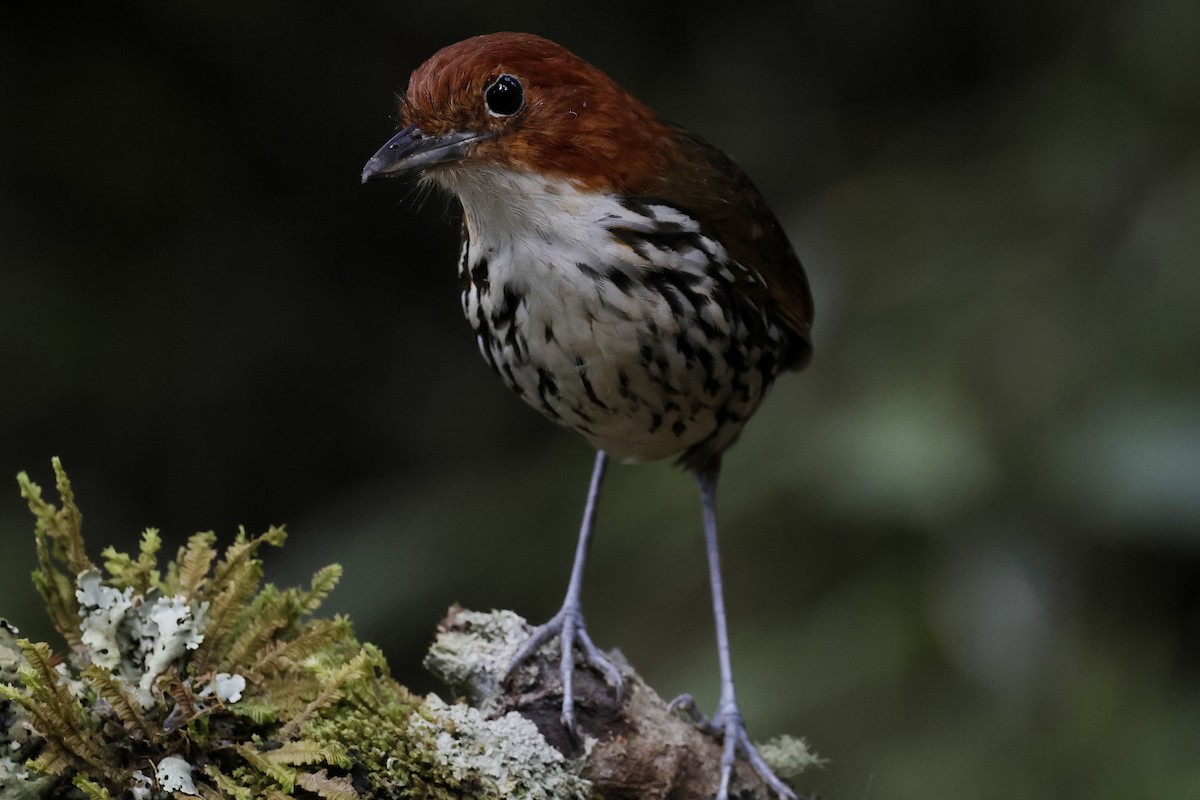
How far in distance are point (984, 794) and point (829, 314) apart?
1638mm

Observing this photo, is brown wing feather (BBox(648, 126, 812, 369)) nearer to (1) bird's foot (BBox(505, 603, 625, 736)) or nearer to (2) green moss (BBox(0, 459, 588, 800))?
(1) bird's foot (BBox(505, 603, 625, 736))

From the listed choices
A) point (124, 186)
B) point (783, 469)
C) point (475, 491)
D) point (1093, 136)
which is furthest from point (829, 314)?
point (124, 186)

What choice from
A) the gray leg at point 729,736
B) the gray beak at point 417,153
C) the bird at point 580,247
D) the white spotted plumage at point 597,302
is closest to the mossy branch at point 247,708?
the bird at point 580,247

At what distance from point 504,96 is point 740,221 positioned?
604 millimetres

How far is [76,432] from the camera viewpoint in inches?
221

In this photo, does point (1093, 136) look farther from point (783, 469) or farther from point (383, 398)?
point (383, 398)

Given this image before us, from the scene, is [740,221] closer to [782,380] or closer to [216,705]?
[216,705]

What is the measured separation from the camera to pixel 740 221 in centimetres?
284

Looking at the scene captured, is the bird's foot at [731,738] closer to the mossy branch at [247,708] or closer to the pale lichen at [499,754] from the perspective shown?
the mossy branch at [247,708]

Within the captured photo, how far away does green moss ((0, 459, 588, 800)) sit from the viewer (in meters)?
1.85

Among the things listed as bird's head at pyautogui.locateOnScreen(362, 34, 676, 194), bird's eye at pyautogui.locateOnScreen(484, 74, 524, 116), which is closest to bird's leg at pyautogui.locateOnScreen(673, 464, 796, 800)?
bird's head at pyautogui.locateOnScreen(362, 34, 676, 194)

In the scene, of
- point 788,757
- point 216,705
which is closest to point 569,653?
point 788,757

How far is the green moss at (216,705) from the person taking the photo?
185 cm

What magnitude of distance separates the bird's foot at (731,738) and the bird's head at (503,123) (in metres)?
1.10
